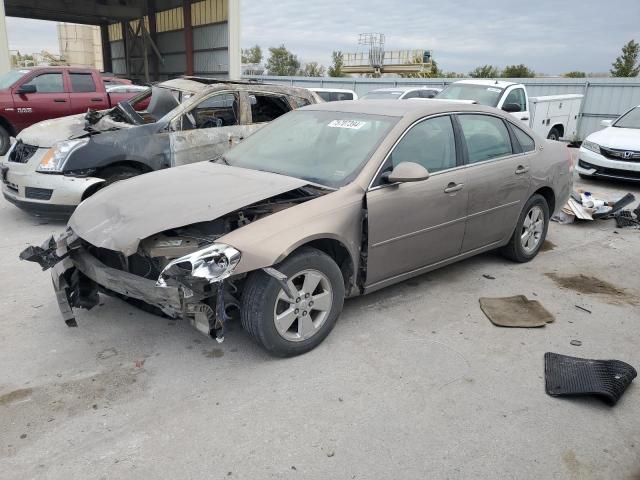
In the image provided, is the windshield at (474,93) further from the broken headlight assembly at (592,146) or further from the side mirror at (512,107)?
the broken headlight assembly at (592,146)

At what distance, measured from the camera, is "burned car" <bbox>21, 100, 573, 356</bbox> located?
319cm

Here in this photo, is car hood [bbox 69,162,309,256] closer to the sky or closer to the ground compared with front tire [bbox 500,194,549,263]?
closer to the sky

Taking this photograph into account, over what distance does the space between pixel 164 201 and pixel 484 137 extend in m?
2.98

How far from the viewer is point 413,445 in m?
2.72

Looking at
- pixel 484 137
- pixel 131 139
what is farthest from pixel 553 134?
pixel 131 139

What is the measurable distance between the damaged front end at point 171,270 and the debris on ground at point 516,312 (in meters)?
1.85

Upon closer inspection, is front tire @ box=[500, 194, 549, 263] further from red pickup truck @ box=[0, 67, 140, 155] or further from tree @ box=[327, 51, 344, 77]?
tree @ box=[327, 51, 344, 77]

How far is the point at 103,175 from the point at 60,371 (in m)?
3.37

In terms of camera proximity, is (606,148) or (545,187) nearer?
(545,187)

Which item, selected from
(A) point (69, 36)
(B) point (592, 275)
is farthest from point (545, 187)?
(A) point (69, 36)

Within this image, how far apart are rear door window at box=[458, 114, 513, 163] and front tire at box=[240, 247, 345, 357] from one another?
6.25ft

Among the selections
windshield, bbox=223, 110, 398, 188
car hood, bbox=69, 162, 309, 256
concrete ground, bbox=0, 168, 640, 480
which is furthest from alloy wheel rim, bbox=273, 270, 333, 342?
windshield, bbox=223, 110, 398, 188

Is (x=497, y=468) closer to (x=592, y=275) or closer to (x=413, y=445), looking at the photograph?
(x=413, y=445)

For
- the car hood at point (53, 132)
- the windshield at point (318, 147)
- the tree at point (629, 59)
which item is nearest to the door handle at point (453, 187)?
the windshield at point (318, 147)
